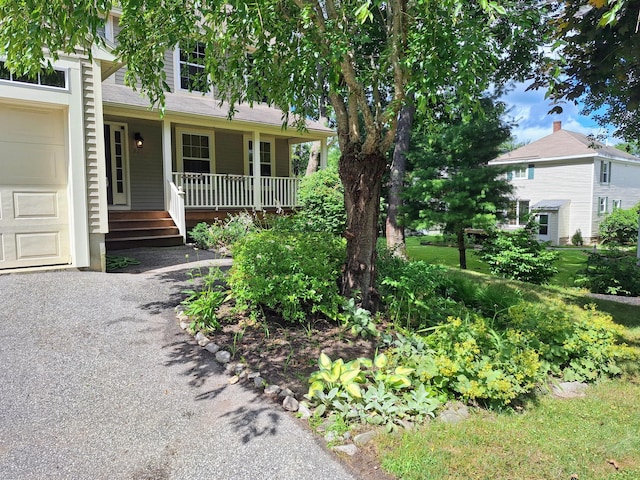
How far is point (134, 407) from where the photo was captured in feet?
10.5

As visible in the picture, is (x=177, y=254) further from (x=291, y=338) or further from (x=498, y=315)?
(x=498, y=315)

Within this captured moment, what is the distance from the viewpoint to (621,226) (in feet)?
75.7

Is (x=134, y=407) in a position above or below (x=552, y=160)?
below

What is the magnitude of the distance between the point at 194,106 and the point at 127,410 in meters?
10.5

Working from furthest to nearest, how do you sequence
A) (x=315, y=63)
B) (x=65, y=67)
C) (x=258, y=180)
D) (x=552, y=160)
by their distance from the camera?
(x=552, y=160) < (x=258, y=180) < (x=65, y=67) < (x=315, y=63)

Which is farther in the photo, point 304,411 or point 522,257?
point 522,257

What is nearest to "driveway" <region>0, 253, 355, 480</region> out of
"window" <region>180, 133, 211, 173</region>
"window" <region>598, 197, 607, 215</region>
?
"window" <region>180, 133, 211, 173</region>

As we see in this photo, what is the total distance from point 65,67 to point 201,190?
5249 mm

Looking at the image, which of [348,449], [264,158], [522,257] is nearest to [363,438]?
[348,449]

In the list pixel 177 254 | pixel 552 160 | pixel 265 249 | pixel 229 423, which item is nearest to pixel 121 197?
pixel 177 254

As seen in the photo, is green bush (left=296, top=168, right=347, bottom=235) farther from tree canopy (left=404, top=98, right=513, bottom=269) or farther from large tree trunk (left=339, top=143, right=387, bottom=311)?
large tree trunk (left=339, top=143, right=387, bottom=311)

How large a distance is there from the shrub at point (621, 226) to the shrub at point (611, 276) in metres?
16.9

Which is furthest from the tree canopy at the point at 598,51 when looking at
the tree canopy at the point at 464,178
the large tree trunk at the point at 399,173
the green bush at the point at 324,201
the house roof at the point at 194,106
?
the house roof at the point at 194,106

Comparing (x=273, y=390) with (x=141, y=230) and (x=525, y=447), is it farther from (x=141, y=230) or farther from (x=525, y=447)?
(x=141, y=230)
